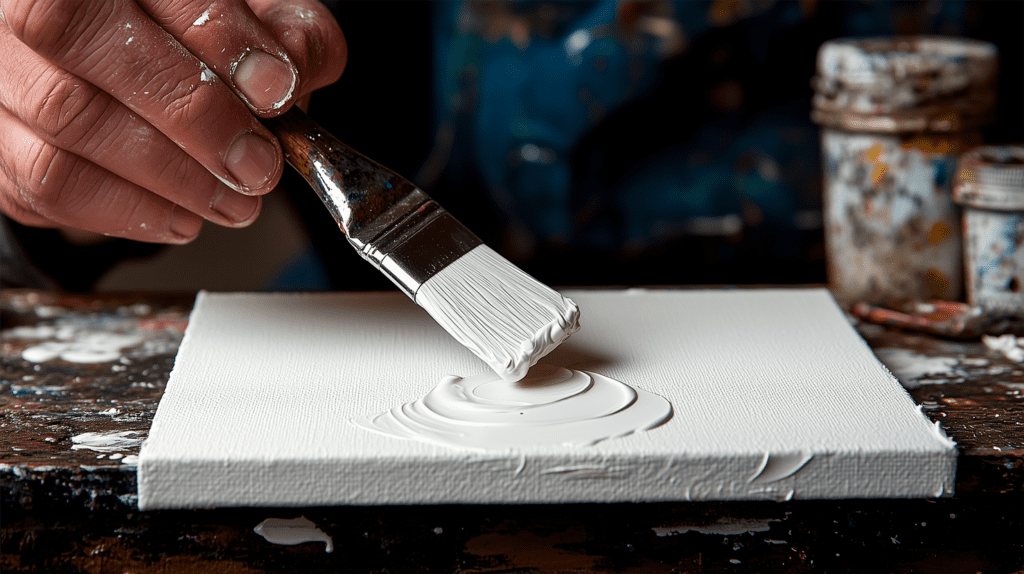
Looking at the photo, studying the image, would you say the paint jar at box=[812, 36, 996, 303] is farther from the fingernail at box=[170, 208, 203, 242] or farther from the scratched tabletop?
the fingernail at box=[170, 208, 203, 242]

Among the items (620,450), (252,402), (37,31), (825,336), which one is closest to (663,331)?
(825,336)

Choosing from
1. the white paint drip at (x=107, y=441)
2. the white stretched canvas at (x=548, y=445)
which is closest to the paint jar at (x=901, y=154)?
the white stretched canvas at (x=548, y=445)

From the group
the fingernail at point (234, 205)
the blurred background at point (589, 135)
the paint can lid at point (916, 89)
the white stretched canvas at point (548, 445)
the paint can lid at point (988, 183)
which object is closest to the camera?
the white stretched canvas at point (548, 445)

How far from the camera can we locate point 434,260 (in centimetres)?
80

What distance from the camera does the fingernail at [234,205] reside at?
88 centimetres

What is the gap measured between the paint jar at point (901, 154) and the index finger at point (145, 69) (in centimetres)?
81

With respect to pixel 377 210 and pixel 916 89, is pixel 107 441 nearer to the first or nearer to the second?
pixel 377 210

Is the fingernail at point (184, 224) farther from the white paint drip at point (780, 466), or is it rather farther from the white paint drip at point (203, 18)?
the white paint drip at point (780, 466)

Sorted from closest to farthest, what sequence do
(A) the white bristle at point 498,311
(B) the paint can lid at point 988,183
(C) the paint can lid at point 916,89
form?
(A) the white bristle at point 498,311 < (B) the paint can lid at point 988,183 < (C) the paint can lid at point 916,89

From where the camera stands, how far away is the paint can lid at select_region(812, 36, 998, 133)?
115 cm

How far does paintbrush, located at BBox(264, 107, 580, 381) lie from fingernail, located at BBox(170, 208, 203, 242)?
0.16 m

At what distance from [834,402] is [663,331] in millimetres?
220

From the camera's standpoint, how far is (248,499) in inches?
25.7

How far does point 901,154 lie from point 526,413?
2.45 ft
